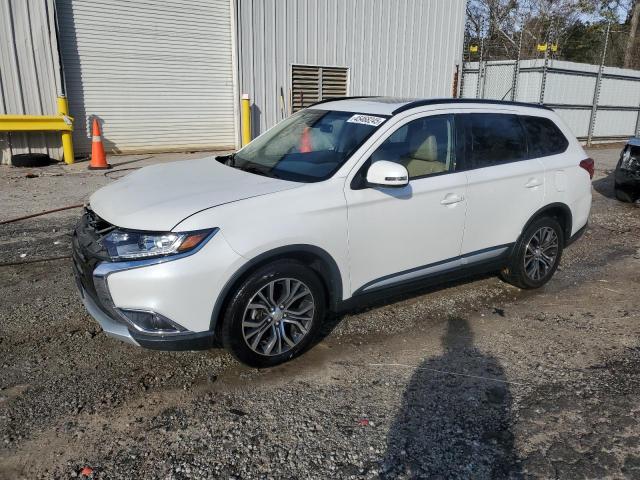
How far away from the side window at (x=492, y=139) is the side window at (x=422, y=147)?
7.8 inches

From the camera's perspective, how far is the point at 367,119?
407cm

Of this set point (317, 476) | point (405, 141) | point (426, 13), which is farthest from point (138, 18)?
point (317, 476)

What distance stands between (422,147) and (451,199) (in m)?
0.46

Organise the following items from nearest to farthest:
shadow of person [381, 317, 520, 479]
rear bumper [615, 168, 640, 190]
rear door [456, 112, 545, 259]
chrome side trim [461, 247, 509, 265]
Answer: shadow of person [381, 317, 520, 479], rear door [456, 112, 545, 259], chrome side trim [461, 247, 509, 265], rear bumper [615, 168, 640, 190]

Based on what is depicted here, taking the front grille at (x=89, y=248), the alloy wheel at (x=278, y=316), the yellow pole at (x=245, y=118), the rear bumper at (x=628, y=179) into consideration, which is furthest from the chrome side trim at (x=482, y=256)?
the yellow pole at (x=245, y=118)

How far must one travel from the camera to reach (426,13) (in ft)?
49.5

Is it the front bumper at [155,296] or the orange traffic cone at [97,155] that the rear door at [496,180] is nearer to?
the front bumper at [155,296]

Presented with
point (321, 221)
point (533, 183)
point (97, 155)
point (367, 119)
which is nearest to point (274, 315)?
point (321, 221)

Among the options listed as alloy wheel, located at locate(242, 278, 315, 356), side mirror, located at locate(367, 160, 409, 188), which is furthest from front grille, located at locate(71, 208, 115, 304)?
side mirror, located at locate(367, 160, 409, 188)

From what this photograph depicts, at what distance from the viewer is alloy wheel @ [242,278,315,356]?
3.40 metres

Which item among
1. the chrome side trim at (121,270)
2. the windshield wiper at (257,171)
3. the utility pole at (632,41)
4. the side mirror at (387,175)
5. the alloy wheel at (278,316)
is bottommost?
the alloy wheel at (278,316)

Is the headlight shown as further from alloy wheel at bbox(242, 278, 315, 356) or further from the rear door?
the rear door

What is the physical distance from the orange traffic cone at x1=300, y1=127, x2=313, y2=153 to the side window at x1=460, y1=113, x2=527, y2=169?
1.26 m

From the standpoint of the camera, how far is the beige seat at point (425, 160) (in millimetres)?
4039
